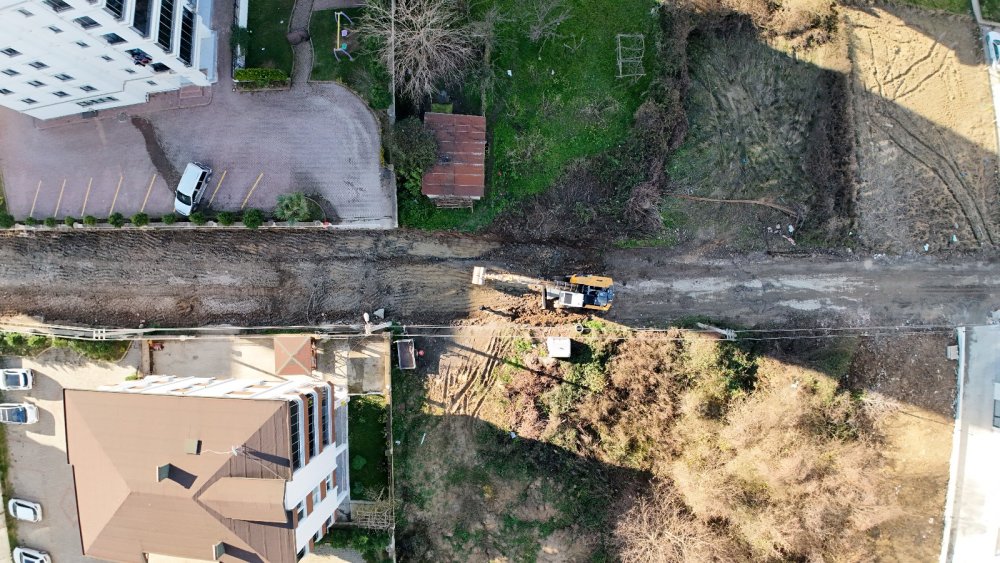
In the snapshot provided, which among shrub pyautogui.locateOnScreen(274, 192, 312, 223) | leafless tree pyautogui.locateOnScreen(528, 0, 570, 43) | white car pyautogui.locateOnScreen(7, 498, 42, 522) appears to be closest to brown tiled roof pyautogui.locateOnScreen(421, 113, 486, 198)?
leafless tree pyautogui.locateOnScreen(528, 0, 570, 43)

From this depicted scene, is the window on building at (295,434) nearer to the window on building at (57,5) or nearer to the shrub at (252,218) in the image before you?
the shrub at (252,218)

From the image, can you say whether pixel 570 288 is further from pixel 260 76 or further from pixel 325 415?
pixel 260 76

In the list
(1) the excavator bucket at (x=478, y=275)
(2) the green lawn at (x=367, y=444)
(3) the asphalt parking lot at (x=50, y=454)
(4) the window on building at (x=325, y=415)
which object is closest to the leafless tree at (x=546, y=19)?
(1) the excavator bucket at (x=478, y=275)

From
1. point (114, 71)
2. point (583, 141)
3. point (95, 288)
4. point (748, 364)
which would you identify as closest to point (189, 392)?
point (95, 288)

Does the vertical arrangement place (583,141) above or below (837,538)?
above

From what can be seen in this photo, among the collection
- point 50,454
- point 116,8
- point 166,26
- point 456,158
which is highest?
point 166,26

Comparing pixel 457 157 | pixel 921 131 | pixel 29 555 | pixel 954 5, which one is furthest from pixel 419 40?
pixel 29 555

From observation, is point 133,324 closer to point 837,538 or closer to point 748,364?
point 748,364
